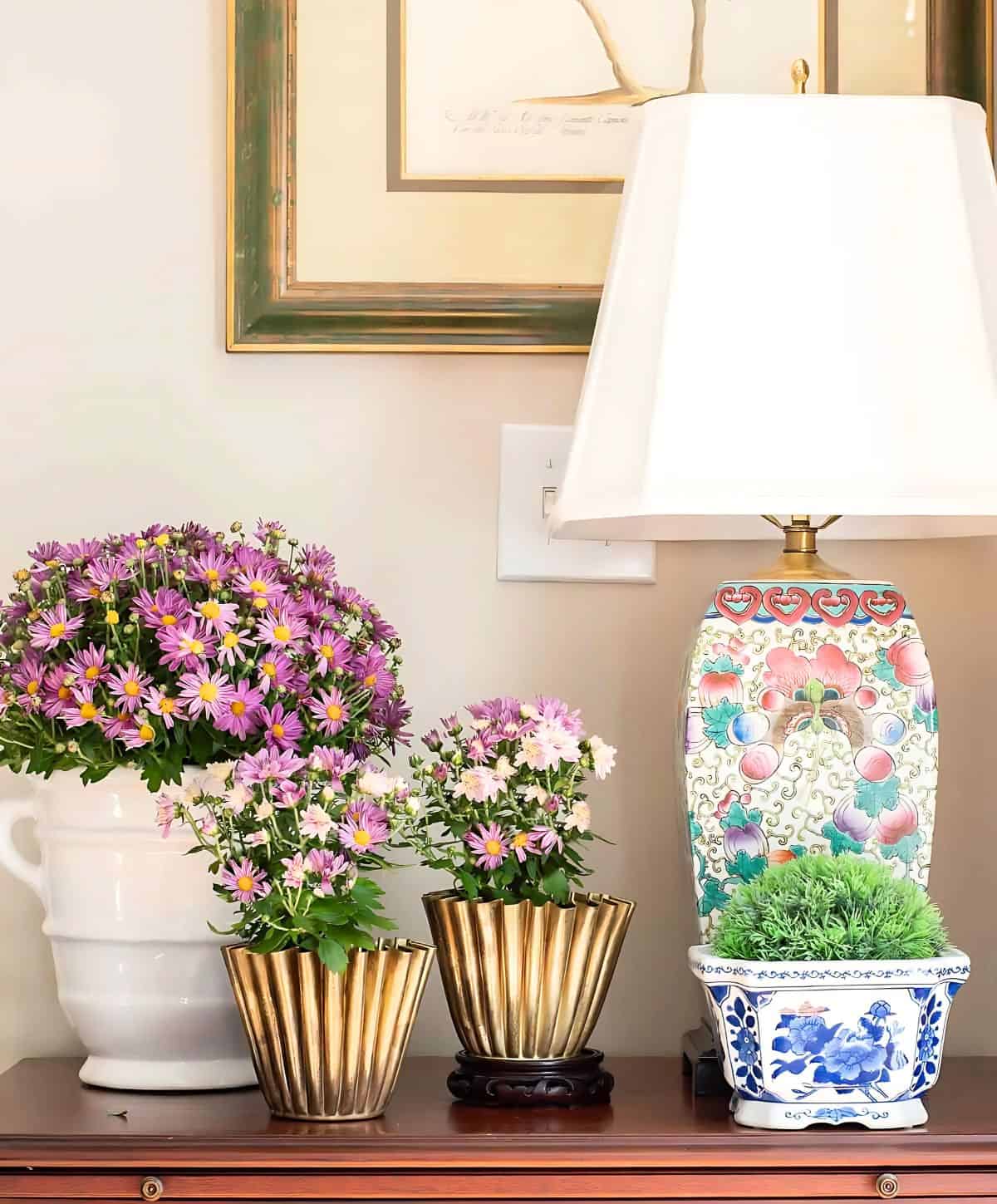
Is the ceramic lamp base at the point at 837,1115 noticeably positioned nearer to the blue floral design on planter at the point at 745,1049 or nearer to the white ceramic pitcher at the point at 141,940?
the blue floral design on planter at the point at 745,1049

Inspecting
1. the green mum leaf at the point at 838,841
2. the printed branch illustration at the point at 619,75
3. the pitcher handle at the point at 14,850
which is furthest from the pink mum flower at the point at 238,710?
the printed branch illustration at the point at 619,75

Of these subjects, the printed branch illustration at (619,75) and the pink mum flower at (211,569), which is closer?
the pink mum flower at (211,569)

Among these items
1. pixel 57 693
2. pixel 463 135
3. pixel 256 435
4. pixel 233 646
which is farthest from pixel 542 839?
pixel 463 135

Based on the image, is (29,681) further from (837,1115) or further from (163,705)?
(837,1115)

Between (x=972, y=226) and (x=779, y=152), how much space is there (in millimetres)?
152

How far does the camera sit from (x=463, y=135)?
4.18 ft

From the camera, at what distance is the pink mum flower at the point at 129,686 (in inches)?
37.1

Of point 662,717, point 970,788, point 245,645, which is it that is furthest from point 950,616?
point 245,645

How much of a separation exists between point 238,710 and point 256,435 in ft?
1.29

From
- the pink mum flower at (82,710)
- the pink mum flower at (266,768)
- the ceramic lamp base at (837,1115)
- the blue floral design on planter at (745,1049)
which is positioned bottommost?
the ceramic lamp base at (837,1115)

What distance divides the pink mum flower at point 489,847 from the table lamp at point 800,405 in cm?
16

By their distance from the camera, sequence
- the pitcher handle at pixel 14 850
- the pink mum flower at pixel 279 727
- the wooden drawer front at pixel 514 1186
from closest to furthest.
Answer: the wooden drawer front at pixel 514 1186 < the pink mum flower at pixel 279 727 < the pitcher handle at pixel 14 850

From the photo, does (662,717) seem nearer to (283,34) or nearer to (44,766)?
(44,766)

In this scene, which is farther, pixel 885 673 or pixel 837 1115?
pixel 885 673
